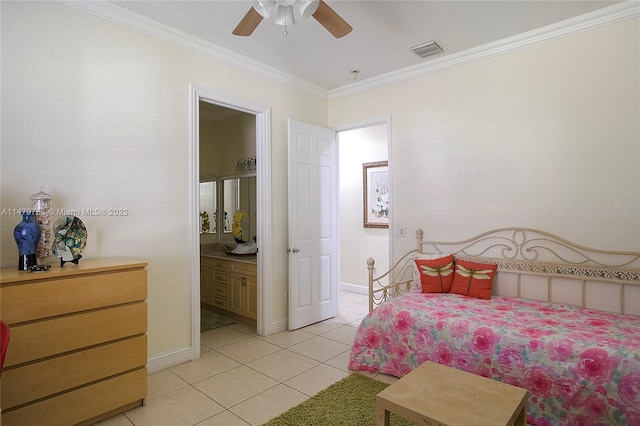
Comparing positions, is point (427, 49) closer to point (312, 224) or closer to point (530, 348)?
point (312, 224)

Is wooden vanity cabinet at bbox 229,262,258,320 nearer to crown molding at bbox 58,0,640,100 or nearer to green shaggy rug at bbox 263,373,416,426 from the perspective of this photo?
green shaggy rug at bbox 263,373,416,426

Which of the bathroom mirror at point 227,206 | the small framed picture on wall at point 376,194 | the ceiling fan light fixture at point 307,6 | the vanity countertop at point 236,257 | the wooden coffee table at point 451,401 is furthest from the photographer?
the small framed picture on wall at point 376,194

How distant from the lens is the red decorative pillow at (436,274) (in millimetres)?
3174

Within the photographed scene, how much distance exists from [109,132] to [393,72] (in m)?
2.82

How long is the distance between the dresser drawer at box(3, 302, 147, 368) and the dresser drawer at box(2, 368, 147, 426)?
261 mm

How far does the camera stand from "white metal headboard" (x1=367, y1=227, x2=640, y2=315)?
103 inches

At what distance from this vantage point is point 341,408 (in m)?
2.29

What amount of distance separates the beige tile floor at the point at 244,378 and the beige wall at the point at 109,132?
1.19ft

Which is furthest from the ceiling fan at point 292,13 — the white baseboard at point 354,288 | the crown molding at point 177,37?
the white baseboard at point 354,288

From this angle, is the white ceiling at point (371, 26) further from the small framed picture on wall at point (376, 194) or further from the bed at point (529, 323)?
the small framed picture on wall at point (376, 194)

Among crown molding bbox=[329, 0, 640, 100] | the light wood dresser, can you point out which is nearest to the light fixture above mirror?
crown molding bbox=[329, 0, 640, 100]

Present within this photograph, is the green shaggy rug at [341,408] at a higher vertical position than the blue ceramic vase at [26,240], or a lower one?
lower

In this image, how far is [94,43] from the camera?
101 inches

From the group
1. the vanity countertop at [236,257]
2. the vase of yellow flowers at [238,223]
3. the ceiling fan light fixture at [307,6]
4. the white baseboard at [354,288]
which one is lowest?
the white baseboard at [354,288]
